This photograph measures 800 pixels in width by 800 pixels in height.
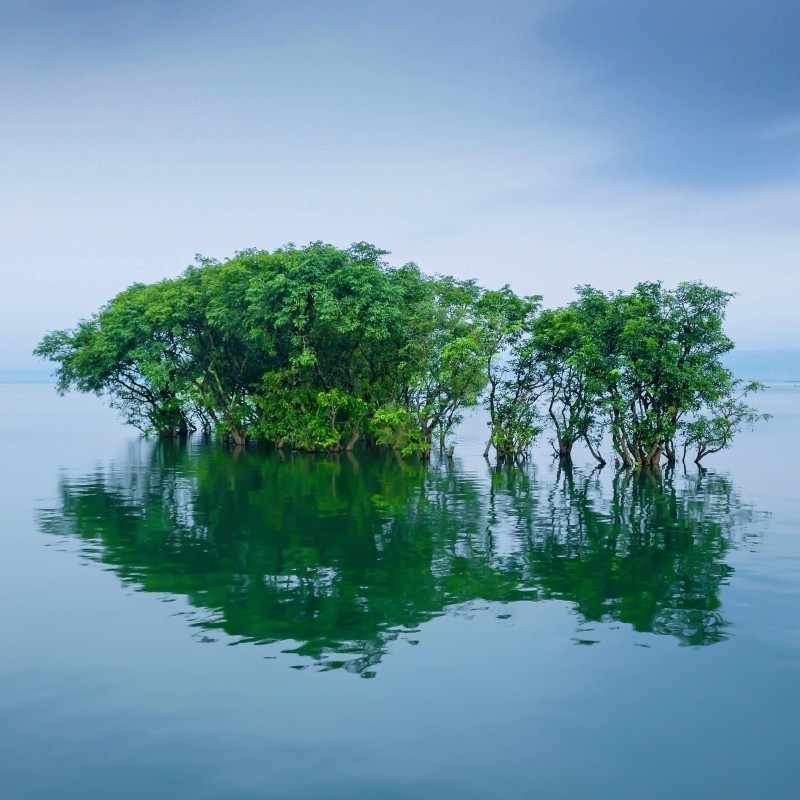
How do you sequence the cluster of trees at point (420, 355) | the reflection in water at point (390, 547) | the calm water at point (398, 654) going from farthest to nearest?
the cluster of trees at point (420, 355) < the reflection in water at point (390, 547) < the calm water at point (398, 654)

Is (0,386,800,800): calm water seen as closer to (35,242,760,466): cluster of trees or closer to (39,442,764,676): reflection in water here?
(39,442,764,676): reflection in water

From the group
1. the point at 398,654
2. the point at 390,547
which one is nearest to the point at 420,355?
the point at 390,547

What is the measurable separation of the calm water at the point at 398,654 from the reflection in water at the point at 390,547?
0.34 ft

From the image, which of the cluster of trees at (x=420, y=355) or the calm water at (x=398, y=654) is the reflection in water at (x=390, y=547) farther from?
the cluster of trees at (x=420, y=355)

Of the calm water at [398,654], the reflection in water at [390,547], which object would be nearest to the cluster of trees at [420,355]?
the reflection in water at [390,547]

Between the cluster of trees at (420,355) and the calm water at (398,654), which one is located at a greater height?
the cluster of trees at (420,355)

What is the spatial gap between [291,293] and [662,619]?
99.8 feet

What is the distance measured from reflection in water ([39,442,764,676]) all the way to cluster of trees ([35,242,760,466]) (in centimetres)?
557

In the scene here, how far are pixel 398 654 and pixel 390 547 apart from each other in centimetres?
762

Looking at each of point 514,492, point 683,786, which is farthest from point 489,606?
point 514,492

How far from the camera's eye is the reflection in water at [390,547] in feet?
44.5

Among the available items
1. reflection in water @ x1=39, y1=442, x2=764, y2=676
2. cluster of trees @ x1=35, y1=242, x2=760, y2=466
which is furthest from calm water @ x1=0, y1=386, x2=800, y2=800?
cluster of trees @ x1=35, y1=242, x2=760, y2=466

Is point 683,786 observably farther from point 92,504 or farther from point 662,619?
point 92,504

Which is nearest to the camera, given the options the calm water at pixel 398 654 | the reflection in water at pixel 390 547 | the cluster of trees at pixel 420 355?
the calm water at pixel 398 654
